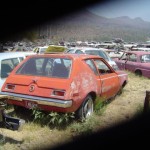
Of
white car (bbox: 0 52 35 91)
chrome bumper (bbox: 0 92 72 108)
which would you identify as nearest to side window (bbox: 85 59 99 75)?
chrome bumper (bbox: 0 92 72 108)

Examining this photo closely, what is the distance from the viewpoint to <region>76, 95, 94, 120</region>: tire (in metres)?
5.47

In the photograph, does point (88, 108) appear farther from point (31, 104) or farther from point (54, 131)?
point (31, 104)

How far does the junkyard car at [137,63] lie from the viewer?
12.5 meters

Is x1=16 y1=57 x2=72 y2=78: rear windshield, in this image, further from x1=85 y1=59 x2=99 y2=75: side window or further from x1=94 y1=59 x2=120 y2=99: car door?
x1=94 y1=59 x2=120 y2=99: car door

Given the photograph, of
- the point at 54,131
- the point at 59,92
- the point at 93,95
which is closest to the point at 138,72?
the point at 93,95

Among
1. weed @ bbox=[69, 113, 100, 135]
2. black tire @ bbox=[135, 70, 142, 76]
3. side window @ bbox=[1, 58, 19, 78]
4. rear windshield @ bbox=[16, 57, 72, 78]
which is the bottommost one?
black tire @ bbox=[135, 70, 142, 76]

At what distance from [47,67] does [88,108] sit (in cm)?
111

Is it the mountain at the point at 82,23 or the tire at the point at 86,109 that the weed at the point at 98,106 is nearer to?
the tire at the point at 86,109

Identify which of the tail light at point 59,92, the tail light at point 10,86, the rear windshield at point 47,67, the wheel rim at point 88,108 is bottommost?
the wheel rim at point 88,108

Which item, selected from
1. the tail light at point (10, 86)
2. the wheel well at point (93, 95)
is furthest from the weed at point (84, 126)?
the tail light at point (10, 86)

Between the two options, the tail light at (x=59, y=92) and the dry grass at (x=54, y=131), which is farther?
the tail light at (x=59, y=92)

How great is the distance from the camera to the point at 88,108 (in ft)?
19.0

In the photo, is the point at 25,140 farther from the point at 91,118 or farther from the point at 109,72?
the point at 109,72

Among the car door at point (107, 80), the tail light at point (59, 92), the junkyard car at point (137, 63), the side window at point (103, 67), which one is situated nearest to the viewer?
the tail light at point (59, 92)
